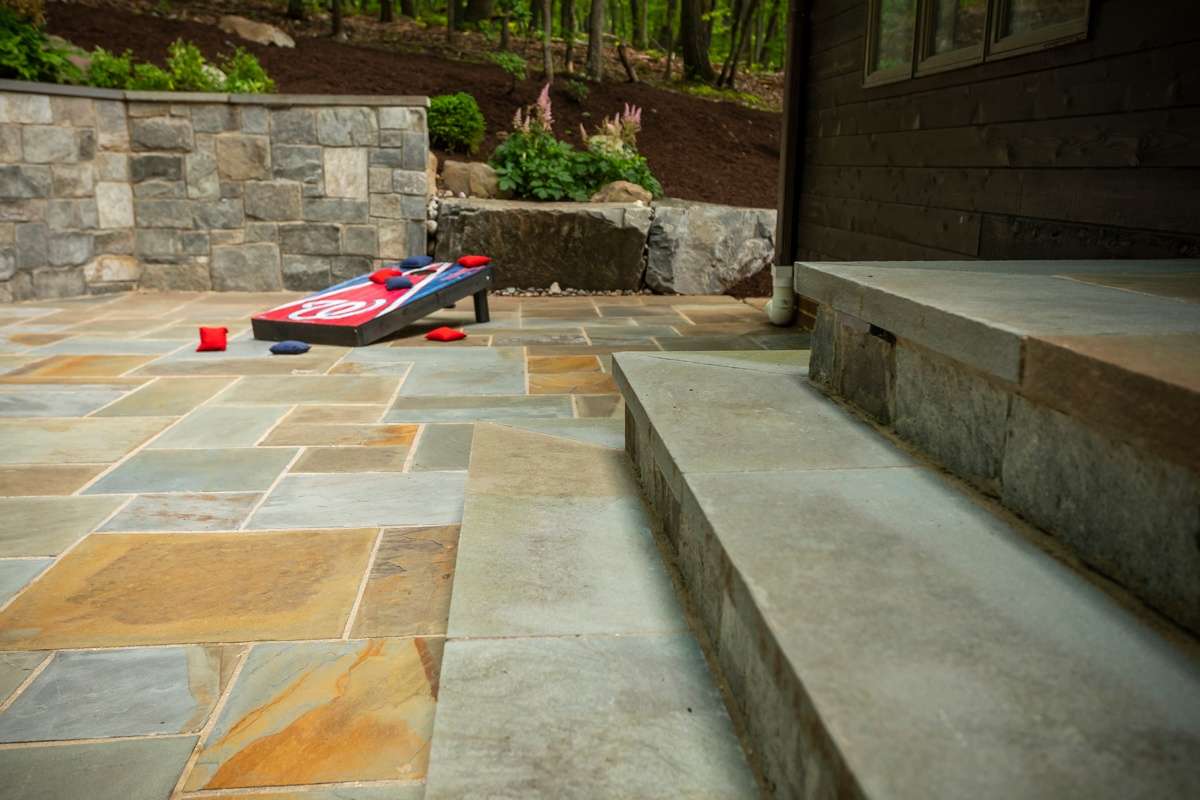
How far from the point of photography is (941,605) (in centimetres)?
134

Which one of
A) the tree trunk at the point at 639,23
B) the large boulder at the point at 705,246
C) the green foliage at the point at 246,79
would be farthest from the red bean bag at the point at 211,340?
the tree trunk at the point at 639,23

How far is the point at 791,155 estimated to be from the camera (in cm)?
564

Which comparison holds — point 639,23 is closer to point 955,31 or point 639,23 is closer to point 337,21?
point 337,21

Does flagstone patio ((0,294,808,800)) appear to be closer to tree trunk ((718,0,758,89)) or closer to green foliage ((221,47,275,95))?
green foliage ((221,47,275,95))

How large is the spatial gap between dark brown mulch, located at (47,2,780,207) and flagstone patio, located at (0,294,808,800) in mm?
5325

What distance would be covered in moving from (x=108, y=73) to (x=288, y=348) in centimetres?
358

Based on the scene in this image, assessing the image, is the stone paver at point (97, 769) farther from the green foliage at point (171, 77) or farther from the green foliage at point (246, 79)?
the green foliage at point (246, 79)

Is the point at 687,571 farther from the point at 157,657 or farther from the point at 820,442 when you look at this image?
the point at 157,657

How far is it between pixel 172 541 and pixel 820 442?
1.62 metres

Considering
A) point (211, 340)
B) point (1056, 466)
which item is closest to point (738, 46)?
point (211, 340)

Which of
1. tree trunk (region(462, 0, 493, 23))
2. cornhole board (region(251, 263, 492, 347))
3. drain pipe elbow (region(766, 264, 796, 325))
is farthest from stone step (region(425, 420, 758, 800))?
tree trunk (region(462, 0, 493, 23))

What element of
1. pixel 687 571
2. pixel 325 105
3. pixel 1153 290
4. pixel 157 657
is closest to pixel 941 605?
pixel 687 571

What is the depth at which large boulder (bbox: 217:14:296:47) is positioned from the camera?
10062 millimetres

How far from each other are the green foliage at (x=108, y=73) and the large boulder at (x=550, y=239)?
8.21 feet
